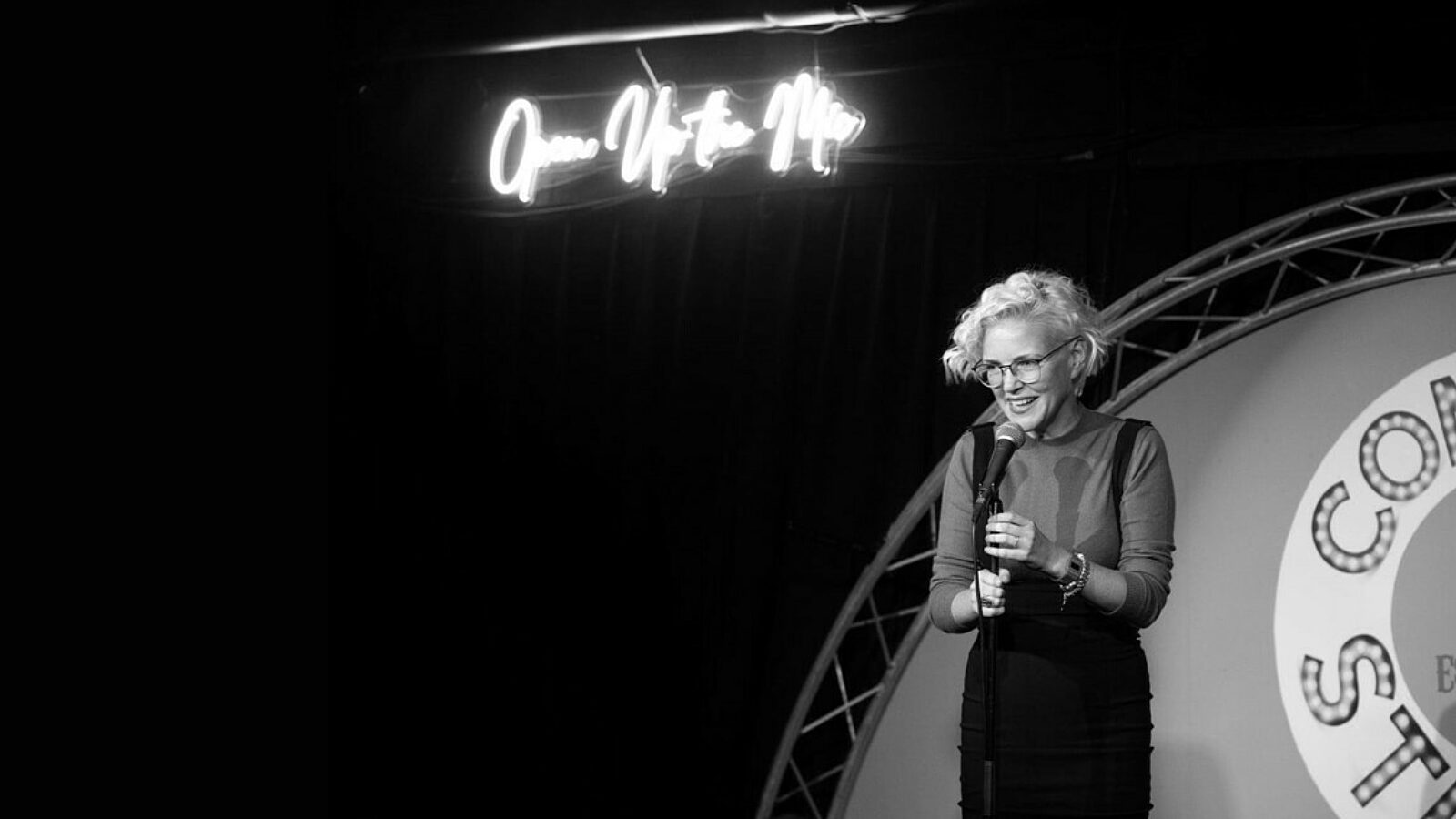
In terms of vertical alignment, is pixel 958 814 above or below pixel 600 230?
below

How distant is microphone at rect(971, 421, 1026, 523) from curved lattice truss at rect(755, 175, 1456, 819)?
77.2 inches

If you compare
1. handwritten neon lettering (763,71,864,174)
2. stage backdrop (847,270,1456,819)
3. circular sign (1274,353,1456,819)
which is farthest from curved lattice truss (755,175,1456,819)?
handwritten neon lettering (763,71,864,174)

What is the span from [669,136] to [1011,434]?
311 centimetres

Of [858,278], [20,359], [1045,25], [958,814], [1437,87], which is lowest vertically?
[958,814]

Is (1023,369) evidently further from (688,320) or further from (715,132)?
(688,320)

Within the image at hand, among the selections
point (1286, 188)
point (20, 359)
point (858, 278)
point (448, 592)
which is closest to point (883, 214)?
point (858, 278)

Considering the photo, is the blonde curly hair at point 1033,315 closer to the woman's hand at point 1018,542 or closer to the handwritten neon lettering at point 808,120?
the woman's hand at point 1018,542

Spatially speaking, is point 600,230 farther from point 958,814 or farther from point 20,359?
point 20,359

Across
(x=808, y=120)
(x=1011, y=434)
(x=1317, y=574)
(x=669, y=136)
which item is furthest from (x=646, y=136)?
(x=1011, y=434)

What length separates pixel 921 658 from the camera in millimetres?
4703

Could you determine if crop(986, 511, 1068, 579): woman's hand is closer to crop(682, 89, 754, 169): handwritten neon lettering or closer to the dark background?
the dark background

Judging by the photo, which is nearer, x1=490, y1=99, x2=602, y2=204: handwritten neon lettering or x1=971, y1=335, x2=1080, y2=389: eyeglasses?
x1=971, y1=335, x2=1080, y2=389: eyeglasses

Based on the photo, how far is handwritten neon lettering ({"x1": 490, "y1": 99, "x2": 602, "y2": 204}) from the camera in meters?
5.68

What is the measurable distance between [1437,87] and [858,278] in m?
2.02
